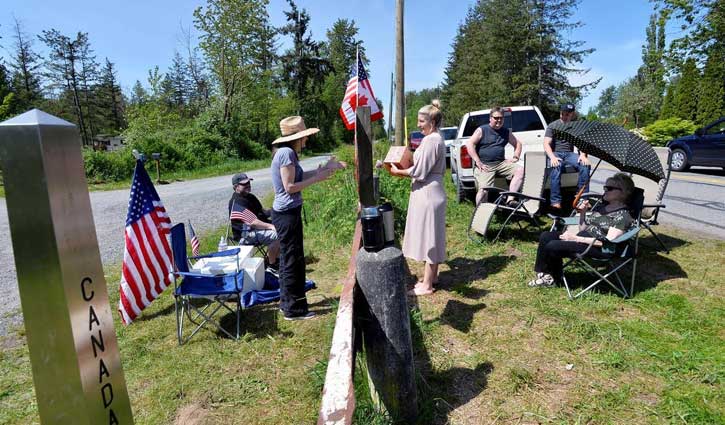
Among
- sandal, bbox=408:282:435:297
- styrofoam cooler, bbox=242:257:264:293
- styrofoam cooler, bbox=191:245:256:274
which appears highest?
styrofoam cooler, bbox=191:245:256:274

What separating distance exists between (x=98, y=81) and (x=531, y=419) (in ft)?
200

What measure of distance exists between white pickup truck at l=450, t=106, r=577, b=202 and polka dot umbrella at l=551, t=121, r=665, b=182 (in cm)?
293

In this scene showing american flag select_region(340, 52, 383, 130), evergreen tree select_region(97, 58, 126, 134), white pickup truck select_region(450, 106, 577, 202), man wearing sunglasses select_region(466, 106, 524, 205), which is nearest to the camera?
man wearing sunglasses select_region(466, 106, 524, 205)

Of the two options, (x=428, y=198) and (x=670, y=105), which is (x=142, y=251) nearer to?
(x=428, y=198)

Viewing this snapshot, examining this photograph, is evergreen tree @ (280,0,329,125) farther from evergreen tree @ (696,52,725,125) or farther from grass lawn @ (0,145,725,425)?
grass lawn @ (0,145,725,425)

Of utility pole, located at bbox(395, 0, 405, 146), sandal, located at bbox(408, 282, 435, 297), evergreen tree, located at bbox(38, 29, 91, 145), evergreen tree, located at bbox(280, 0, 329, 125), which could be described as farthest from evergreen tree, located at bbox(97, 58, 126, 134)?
sandal, located at bbox(408, 282, 435, 297)

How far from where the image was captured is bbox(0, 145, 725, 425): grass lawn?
2559 mm

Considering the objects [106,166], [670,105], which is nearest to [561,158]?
[106,166]

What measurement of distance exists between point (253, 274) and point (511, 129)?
7127 mm

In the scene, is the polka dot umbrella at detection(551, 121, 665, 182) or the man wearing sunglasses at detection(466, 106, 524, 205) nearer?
the polka dot umbrella at detection(551, 121, 665, 182)

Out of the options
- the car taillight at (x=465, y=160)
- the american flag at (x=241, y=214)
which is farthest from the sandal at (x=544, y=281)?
the car taillight at (x=465, y=160)

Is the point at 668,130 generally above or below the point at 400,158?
above

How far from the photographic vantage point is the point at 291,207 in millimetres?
3705

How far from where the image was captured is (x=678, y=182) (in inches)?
416
